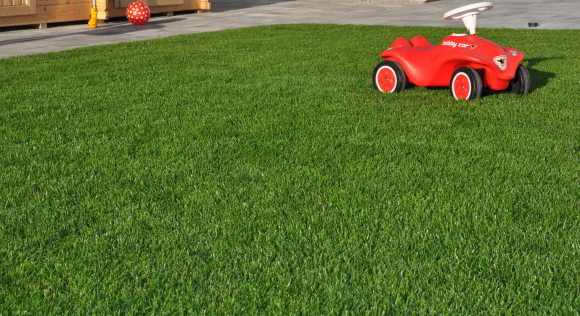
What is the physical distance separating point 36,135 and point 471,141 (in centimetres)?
331

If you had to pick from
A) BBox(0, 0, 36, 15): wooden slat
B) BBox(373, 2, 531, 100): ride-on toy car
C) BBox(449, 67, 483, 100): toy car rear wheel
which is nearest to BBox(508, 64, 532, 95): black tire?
BBox(373, 2, 531, 100): ride-on toy car

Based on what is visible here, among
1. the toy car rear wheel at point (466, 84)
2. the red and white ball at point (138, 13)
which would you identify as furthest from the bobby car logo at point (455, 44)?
the red and white ball at point (138, 13)

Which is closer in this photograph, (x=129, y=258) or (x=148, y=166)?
(x=129, y=258)

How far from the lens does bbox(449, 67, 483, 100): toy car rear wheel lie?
689 cm

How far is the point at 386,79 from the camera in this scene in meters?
7.47

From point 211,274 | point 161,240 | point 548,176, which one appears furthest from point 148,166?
point 548,176

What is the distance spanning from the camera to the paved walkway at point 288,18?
12969 mm

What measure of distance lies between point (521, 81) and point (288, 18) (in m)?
10.3

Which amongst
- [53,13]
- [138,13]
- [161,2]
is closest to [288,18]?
[161,2]

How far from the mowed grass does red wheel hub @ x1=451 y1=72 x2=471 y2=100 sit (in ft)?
0.64

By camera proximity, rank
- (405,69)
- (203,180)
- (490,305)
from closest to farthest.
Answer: (490,305) < (203,180) < (405,69)

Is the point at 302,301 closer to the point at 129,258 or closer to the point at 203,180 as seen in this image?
the point at 129,258

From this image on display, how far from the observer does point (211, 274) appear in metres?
3.32

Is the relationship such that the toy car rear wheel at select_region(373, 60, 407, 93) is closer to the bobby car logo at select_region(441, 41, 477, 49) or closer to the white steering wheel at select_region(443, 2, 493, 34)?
the bobby car logo at select_region(441, 41, 477, 49)
